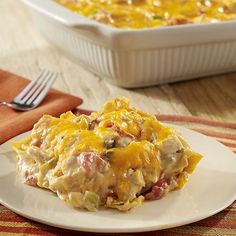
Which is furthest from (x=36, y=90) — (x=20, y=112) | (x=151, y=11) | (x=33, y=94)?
(x=151, y=11)

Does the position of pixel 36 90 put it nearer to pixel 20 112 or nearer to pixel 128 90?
pixel 20 112

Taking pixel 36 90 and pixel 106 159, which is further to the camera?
pixel 36 90

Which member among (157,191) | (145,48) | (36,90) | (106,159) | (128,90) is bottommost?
(128,90)

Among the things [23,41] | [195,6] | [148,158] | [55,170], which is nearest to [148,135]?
[148,158]

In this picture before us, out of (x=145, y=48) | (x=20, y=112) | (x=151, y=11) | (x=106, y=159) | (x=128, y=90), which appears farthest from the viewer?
(x=151, y=11)

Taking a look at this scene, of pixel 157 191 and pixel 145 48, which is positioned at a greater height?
pixel 157 191

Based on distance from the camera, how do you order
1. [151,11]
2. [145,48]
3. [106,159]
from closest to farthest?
[106,159], [145,48], [151,11]

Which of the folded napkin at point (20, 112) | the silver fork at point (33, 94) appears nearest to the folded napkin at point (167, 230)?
the folded napkin at point (20, 112)
